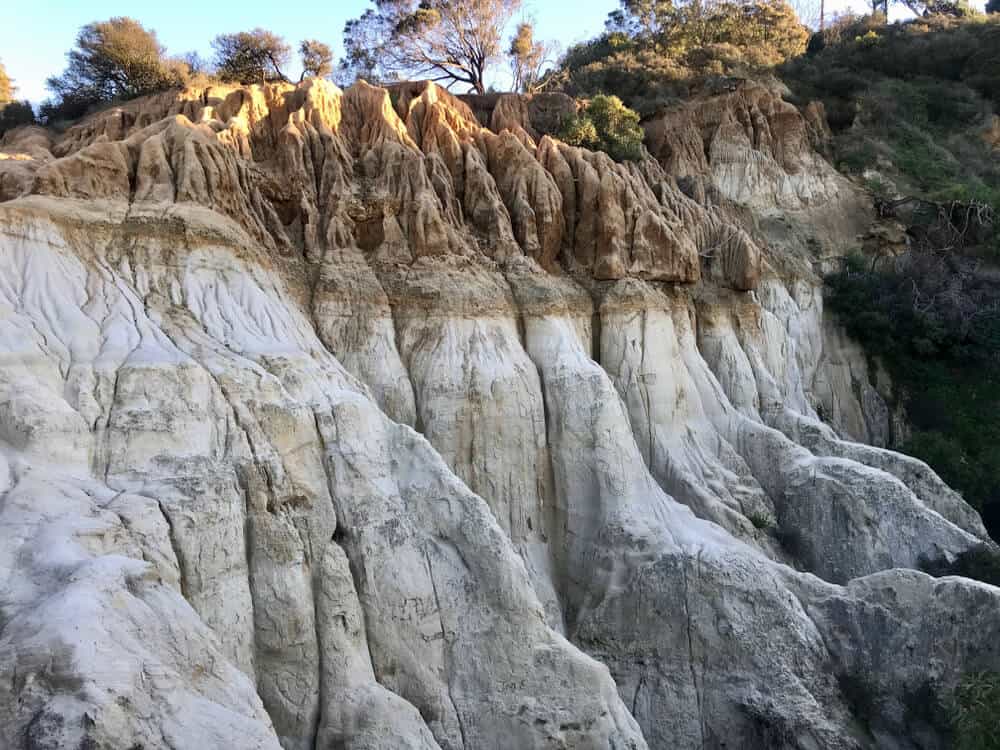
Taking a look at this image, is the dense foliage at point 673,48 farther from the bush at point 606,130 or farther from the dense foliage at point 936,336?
the dense foliage at point 936,336

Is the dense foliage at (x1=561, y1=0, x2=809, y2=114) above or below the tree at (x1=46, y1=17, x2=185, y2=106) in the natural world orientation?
above

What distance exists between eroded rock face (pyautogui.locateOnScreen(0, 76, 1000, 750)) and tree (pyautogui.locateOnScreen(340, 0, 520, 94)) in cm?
989

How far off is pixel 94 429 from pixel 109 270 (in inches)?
144

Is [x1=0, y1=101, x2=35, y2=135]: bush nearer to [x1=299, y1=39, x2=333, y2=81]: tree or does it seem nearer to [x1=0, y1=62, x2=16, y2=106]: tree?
[x1=0, y1=62, x2=16, y2=106]: tree

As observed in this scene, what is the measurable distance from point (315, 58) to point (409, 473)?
2364cm

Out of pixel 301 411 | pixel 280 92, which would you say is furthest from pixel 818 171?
pixel 301 411

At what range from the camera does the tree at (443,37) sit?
92.9 feet

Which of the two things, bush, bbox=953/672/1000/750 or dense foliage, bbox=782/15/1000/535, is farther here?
dense foliage, bbox=782/15/1000/535

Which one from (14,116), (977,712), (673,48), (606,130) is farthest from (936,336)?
(14,116)

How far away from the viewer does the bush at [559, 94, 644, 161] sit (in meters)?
23.1

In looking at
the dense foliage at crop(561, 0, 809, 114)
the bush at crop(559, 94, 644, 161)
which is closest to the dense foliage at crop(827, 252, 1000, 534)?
the bush at crop(559, 94, 644, 161)

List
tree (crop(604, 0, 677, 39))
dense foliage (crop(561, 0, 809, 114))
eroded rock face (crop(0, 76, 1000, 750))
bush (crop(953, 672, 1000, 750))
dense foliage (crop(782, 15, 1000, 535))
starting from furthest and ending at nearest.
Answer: tree (crop(604, 0, 677, 39))
dense foliage (crop(561, 0, 809, 114))
dense foliage (crop(782, 15, 1000, 535))
bush (crop(953, 672, 1000, 750))
eroded rock face (crop(0, 76, 1000, 750))

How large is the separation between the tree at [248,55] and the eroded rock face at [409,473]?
731cm

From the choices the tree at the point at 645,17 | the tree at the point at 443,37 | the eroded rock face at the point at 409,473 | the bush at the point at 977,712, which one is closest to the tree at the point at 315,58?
the tree at the point at 443,37
